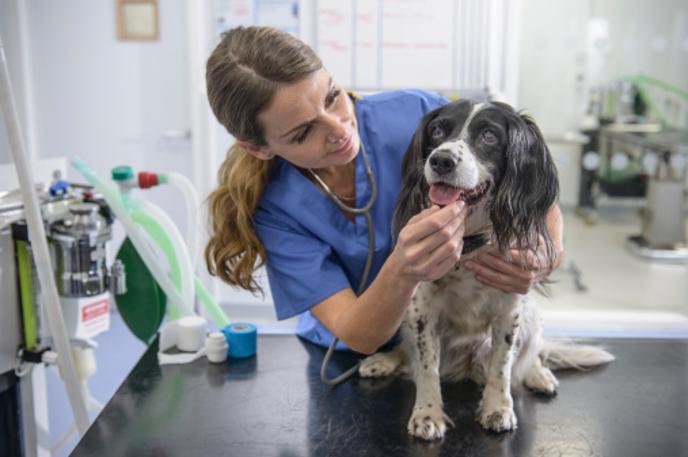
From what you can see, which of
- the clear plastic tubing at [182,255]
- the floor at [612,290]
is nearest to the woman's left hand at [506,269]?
the clear plastic tubing at [182,255]

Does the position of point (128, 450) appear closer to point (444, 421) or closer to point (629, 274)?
point (444, 421)

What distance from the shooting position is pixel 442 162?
1.14 meters

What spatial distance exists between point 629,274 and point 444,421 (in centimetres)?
379

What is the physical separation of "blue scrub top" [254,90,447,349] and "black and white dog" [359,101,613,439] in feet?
0.59

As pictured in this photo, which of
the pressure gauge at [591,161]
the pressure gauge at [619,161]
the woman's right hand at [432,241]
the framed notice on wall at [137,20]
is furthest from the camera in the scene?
the pressure gauge at [591,161]

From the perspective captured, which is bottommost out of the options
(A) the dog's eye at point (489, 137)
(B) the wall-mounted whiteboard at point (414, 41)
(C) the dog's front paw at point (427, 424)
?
(C) the dog's front paw at point (427, 424)

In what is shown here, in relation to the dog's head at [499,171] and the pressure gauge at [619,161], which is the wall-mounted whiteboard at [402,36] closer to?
the dog's head at [499,171]

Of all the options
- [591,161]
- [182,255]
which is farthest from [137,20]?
[591,161]

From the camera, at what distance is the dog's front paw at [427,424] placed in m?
1.23

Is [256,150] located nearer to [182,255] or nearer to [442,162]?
[442,162]

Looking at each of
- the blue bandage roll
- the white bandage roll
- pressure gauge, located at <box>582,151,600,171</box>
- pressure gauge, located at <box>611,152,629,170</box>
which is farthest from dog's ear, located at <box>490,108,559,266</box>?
pressure gauge, located at <box>582,151,600,171</box>

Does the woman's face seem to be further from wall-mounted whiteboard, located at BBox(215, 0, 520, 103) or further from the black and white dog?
wall-mounted whiteboard, located at BBox(215, 0, 520, 103)

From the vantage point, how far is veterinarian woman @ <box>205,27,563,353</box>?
4.17 feet

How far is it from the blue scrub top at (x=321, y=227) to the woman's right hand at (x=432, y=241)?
0.37 meters
